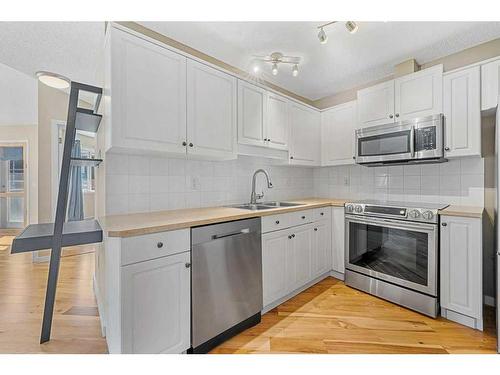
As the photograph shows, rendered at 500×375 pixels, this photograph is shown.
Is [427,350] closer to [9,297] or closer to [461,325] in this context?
[461,325]

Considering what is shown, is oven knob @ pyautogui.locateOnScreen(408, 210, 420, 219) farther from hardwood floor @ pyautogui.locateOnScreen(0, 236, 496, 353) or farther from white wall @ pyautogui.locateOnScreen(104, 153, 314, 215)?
white wall @ pyautogui.locateOnScreen(104, 153, 314, 215)

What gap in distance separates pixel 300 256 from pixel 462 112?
1939 mm

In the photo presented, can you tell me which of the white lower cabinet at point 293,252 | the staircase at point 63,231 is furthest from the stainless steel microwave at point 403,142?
the staircase at point 63,231

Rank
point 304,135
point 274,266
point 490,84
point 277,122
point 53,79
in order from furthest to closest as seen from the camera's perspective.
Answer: point 304,135 → point 277,122 → point 274,266 → point 490,84 → point 53,79

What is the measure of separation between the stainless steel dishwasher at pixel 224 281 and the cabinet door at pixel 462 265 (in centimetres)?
152

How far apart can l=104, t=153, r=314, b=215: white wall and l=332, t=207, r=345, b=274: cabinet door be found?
77cm

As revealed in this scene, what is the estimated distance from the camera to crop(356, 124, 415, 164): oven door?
242 cm

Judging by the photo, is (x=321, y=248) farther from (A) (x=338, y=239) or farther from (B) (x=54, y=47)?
→ (B) (x=54, y=47)

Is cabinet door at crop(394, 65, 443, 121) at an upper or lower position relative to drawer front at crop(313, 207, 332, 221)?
upper

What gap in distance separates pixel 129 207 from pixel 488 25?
325cm

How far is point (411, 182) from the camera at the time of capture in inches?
109

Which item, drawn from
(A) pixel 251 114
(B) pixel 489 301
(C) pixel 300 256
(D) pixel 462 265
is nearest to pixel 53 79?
(A) pixel 251 114

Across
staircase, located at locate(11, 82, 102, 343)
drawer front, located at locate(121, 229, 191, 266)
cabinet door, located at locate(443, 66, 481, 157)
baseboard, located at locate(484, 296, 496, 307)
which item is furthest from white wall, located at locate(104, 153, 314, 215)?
baseboard, located at locate(484, 296, 496, 307)

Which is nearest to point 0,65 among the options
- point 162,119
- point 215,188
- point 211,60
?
point 211,60
